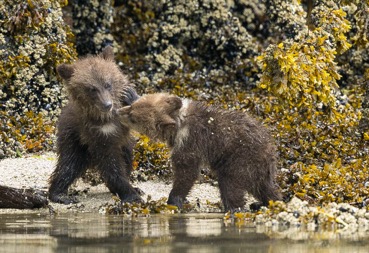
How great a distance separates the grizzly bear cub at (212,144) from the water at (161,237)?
69cm

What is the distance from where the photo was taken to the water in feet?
24.9

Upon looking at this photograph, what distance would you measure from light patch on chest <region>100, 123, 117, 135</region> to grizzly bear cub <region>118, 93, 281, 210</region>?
1.07 feet

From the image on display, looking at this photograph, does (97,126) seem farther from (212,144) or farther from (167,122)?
(212,144)

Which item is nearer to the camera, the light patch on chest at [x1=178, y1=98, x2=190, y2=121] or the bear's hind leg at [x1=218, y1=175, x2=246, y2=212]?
the bear's hind leg at [x1=218, y1=175, x2=246, y2=212]

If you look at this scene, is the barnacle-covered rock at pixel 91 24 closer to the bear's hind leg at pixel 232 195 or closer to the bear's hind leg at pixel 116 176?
the bear's hind leg at pixel 116 176

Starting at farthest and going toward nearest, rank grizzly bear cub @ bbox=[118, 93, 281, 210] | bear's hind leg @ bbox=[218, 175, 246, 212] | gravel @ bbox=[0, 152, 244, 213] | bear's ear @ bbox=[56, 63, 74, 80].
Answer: bear's ear @ bbox=[56, 63, 74, 80], gravel @ bbox=[0, 152, 244, 213], grizzly bear cub @ bbox=[118, 93, 281, 210], bear's hind leg @ bbox=[218, 175, 246, 212]

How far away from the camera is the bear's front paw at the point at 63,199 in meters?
11.8

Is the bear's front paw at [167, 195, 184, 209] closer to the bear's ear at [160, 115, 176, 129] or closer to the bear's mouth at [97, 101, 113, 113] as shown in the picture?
the bear's ear at [160, 115, 176, 129]

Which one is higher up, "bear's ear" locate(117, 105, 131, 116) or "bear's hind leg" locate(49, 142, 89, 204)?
"bear's ear" locate(117, 105, 131, 116)

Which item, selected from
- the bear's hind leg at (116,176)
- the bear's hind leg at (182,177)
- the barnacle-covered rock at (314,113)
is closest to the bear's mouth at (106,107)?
the bear's hind leg at (116,176)

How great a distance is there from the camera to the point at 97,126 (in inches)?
453

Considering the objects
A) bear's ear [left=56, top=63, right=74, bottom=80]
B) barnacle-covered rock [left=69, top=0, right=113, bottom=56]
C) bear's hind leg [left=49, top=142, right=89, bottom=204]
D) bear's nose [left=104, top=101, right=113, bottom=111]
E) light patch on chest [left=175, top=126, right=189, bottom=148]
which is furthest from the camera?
barnacle-covered rock [left=69, top=0, right=113, bottom=56]

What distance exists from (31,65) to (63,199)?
3.37 meters

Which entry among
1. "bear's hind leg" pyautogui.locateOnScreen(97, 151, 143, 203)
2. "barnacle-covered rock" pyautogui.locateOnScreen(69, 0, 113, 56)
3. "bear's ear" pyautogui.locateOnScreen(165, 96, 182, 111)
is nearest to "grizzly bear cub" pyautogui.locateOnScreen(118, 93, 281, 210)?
"bear's ear" pyautogui.locateOnScreen(165, 96, 182, 111)
